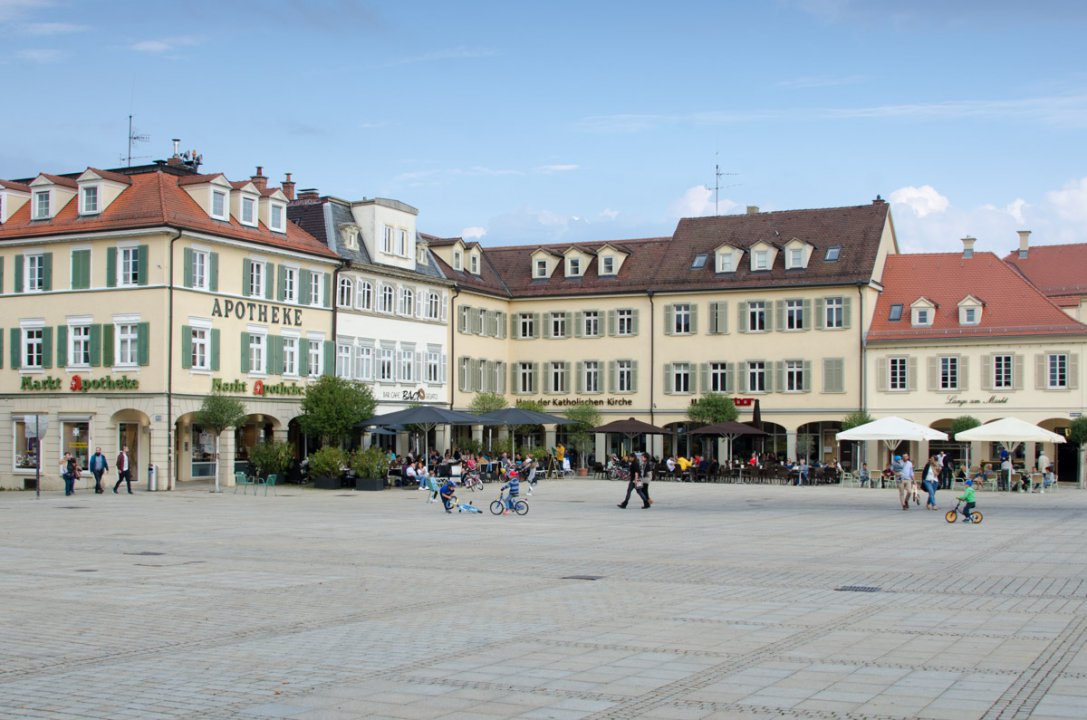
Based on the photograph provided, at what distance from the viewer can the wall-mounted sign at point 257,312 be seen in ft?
163

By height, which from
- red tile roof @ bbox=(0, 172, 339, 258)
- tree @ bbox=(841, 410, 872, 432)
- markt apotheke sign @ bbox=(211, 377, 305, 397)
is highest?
red tile roof @ bbox=(0, 172, 339, 258)

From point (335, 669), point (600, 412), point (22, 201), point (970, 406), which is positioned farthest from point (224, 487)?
point (335, 669)

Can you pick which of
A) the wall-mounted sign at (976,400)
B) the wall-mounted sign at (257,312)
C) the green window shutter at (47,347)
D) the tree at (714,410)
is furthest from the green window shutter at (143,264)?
the wall-mounted sign at (976,400)

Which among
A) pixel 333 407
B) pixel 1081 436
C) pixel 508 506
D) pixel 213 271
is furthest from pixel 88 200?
pixel 1081 436

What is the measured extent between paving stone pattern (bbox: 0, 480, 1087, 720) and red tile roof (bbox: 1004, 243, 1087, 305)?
52.5m

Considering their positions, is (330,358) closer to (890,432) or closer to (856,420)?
(890,432)

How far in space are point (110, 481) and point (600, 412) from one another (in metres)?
27.5

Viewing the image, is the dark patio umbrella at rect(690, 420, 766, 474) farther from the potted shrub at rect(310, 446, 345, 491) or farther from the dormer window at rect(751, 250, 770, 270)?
the potted shrub at rect(310, 446, 345, 491)

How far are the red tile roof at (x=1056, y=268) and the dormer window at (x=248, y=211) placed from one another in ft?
156

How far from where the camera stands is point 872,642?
1361 cm

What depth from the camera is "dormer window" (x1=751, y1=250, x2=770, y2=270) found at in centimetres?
6550

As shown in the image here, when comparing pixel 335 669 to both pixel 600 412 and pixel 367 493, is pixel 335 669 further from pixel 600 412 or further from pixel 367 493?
pixel 600 412

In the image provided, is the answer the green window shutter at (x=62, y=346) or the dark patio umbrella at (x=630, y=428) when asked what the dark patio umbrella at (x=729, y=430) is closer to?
the dark patio umbrella at (x=630, y=428)

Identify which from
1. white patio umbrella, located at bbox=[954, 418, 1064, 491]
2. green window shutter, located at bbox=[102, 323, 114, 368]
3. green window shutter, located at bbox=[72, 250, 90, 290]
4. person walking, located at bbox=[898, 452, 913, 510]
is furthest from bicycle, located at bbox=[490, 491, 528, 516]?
white patio umbrella, located at bbox=[954, 418, 1064, 491]
